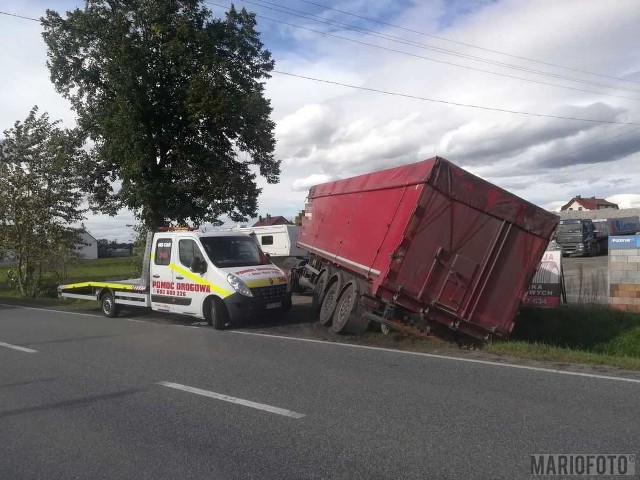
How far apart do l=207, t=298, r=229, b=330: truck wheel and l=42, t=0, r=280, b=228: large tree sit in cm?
882

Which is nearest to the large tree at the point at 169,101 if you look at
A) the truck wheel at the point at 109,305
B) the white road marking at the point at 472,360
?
the truck wheel at the point at 109,305

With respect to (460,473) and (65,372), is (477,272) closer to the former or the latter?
(460,473)

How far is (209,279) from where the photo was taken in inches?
519

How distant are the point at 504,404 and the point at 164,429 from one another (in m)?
3.62

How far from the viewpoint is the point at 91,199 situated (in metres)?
23.9

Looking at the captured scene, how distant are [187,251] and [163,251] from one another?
0.93 metres

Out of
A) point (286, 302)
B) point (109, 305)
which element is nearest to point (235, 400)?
point (286, 302)

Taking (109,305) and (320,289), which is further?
(109,305)

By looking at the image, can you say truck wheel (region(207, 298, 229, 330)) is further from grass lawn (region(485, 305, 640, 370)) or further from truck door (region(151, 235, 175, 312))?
grass lawn (region(485, 305, 640, 370))

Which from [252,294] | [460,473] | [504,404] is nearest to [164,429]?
[460,473]

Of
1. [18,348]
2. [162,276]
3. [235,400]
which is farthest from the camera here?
[162,276]

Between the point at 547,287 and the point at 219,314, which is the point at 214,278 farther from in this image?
the point at 547,287

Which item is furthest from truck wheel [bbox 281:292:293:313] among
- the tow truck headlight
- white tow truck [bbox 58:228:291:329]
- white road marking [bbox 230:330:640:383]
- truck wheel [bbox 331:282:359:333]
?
truck wheel [bbox 331:282:359:333]

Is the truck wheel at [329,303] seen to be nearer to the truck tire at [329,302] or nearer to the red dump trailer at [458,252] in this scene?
the truck tire at [329,302]
